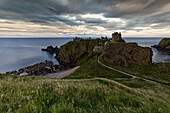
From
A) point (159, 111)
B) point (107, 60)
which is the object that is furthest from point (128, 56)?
point (159, 111)

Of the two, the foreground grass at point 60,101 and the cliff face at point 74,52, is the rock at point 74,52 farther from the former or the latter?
the foreground grass at point 60,101

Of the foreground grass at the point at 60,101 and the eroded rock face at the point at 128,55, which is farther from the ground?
the foreground grass at the point at 60,101

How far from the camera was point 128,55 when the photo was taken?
215 feet

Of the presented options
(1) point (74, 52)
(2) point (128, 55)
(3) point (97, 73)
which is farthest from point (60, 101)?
(1) point (74, 52)

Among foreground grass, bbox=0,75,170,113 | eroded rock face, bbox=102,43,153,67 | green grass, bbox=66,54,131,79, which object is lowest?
green grass, bbox=66,54,131,79

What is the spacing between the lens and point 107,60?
71062 mm

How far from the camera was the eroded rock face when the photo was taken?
61.5m

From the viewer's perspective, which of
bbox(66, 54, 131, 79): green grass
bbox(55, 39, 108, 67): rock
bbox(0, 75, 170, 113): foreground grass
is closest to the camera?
bbox(0, 75, 170, 113): foreground grass

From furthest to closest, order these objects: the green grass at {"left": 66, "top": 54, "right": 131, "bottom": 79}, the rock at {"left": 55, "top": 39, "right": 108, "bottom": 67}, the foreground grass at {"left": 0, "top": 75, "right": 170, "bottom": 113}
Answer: the rock at {"left": 55, "top": 39, "right": 108, "bottom": 67} < the green grass at {"left": 66, "top": 54, "right": 131, "bottom": 79} < the foreground grass at {"left": 0, "top": 75, "right": 170, "bottom": 113}

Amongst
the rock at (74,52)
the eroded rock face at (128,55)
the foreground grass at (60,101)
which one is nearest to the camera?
the foreground grass at (60,101)

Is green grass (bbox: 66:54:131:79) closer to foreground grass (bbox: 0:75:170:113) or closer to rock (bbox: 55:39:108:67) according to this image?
foreground grass (bbox: 0:75:170:113)

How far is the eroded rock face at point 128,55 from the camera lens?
61.5 metres

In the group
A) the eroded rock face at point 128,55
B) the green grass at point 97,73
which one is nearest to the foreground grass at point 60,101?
the green grass at point 97,73

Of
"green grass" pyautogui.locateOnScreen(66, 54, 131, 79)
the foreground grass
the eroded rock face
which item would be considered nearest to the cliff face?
the eroded rock face
